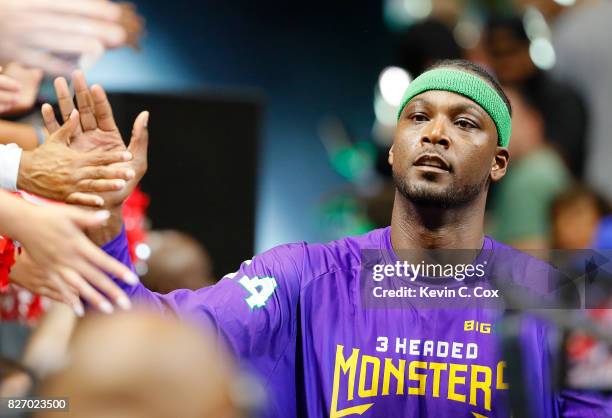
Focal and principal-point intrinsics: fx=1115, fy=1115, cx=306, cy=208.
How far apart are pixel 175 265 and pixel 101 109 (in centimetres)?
145

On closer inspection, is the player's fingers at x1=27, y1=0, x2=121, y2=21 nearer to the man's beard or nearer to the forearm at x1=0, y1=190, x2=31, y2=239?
the forearm at x1=0, y1=190, x2=31, y2=239

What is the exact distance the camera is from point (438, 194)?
12.2ft

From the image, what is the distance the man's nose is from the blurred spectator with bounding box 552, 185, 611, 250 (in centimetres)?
196

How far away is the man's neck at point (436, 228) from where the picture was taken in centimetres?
382

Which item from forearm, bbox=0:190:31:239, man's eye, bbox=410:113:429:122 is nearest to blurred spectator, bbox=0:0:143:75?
forearm, bbox=0:190:31:239

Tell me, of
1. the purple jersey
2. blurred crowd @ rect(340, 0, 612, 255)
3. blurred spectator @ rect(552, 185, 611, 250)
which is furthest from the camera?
blurred crowd @ rect(340, 0, 612, 255)

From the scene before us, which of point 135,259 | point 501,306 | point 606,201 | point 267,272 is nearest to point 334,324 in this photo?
point 267,272

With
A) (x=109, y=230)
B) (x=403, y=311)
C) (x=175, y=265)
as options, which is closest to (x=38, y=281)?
(x=109, y=230)

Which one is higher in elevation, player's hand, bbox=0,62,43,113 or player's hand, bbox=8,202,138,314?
player's hand, bbox=0,62,43,113

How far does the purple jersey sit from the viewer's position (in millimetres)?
3527

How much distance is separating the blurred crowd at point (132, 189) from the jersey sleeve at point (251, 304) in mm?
322

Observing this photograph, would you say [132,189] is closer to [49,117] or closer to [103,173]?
[103,173]

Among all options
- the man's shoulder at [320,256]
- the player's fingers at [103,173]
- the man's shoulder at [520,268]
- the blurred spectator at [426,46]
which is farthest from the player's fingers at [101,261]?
the blurred spectator at [426,46]

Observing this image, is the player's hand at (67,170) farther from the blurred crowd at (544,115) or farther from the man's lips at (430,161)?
the blurred crowd at (544,115)
